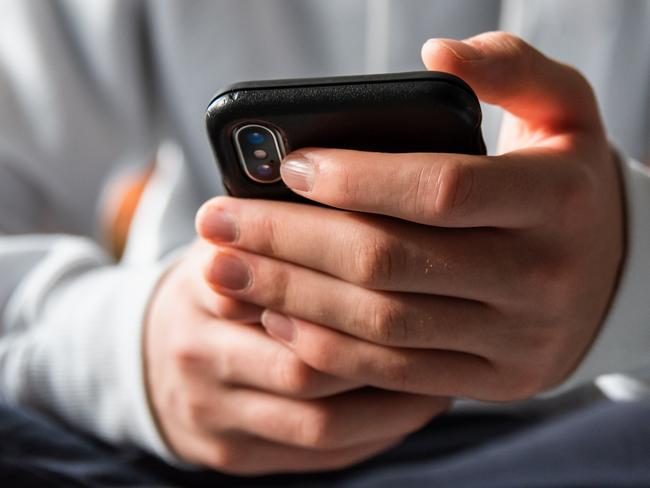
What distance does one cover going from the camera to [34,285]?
0.51m

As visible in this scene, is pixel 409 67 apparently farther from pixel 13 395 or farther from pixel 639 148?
pixel 13 395

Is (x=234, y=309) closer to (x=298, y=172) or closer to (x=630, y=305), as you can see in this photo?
(x=298, y=172)

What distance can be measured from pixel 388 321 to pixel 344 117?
0.33 ft

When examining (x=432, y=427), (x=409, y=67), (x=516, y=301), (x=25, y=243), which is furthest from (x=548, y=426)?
(x=25, y=243)

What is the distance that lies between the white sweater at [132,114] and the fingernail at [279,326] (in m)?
0.12

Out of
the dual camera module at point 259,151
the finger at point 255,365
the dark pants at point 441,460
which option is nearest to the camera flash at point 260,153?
the dual camera module at point 259,151

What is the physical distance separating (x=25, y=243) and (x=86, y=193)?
141 mm

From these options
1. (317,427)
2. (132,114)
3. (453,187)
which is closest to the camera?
(453,187)

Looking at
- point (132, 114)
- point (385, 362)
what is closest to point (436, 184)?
point (385, 362)

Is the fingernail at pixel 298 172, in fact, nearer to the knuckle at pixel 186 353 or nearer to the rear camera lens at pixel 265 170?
the rear camera lens at pixel 265 170

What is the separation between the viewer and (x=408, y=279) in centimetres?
30

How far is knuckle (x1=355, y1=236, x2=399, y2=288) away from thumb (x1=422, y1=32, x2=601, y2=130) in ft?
0.26

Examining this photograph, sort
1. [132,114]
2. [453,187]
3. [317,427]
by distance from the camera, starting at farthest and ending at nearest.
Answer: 1. [132,114]
2. [317,427]
3. [453,187]

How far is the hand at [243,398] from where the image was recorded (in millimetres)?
364
